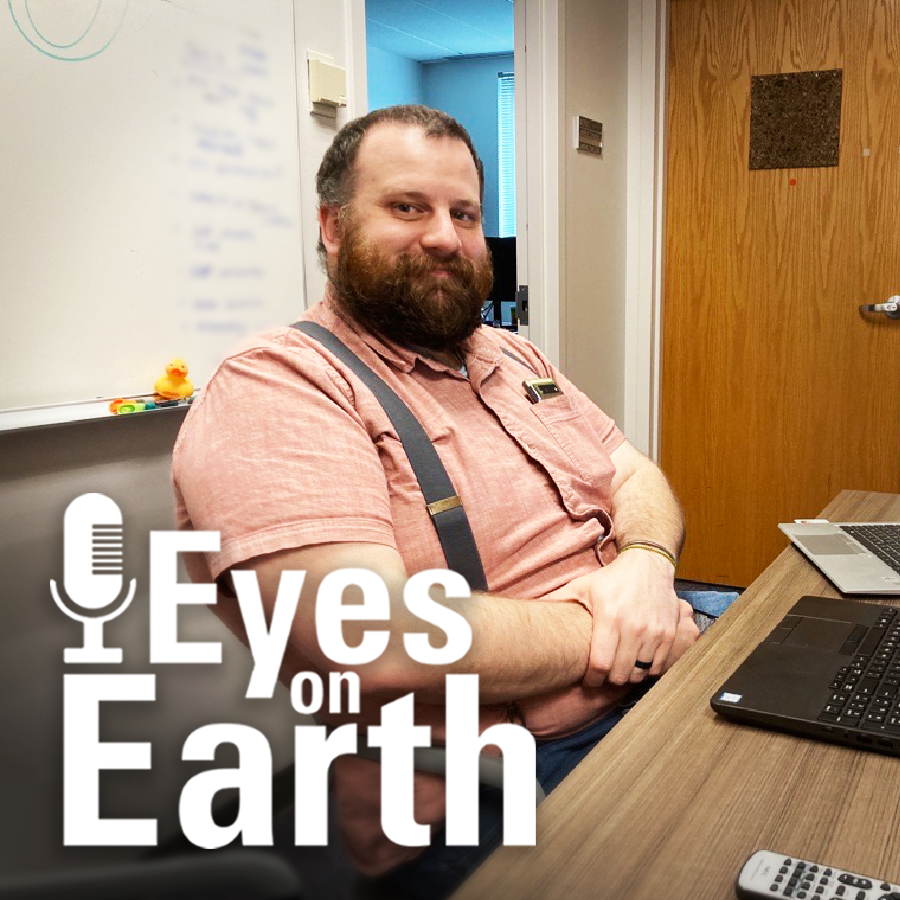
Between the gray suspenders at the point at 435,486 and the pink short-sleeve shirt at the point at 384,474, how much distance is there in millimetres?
12

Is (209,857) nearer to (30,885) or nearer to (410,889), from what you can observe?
(30,885)

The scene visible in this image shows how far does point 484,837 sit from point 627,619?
300mm

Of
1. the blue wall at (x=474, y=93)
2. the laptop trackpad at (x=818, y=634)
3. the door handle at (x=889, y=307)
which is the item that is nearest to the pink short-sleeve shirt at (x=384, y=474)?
the laptop trackpad at (x=818, y=634)

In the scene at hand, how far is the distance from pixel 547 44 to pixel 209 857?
2581 mm

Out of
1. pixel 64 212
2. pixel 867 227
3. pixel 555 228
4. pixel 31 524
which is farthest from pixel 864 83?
pixel 31 524

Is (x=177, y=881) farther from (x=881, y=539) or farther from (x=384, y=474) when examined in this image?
(x=881, y=539)

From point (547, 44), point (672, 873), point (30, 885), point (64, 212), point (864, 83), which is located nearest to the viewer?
point (30, 885)

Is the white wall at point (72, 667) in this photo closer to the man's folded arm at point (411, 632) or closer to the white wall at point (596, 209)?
the man's folded arm at point (411, 632)

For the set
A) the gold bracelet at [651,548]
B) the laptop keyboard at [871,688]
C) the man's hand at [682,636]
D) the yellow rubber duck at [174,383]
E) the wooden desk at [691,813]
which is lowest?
the man's hand at [682,636]

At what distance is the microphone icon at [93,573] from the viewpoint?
0.68 m

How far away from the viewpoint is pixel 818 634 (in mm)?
940

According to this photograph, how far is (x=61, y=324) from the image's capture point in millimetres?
1318

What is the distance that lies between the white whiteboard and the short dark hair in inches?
9.5

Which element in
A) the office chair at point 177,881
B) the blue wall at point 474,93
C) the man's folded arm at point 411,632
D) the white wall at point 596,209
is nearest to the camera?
the office chair at point 177,881
